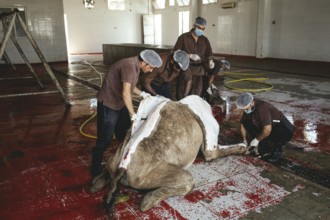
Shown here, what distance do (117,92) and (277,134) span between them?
241 centimetres

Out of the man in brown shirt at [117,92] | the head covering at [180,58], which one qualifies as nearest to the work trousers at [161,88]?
the head covering at [180,58]

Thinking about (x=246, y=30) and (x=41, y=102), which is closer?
(x=41, y=102)

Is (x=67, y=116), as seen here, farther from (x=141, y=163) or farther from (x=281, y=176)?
(x=281, y=176)

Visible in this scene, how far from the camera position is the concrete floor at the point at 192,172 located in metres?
2.93

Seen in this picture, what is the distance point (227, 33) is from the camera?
17812 millimetres

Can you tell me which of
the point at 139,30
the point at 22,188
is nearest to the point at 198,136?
the point at 22,188

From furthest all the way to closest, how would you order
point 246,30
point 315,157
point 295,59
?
point 246,30 → point 295,59 → point 315,157

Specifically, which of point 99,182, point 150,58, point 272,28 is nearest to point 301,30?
point 272,28

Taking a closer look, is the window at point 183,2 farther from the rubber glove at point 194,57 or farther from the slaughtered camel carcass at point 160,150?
the slaughtered camel carcass at point 160,150

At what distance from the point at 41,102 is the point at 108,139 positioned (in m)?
5.09

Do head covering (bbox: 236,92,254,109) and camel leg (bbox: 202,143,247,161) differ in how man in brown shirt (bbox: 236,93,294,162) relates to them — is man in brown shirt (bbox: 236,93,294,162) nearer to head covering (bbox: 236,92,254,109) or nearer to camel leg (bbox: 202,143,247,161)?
head covering (bbox: 236,92,254,109)

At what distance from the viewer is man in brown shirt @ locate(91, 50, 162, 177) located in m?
3.25

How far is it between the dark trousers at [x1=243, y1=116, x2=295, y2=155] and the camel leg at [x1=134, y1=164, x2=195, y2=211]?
1681 millimetres

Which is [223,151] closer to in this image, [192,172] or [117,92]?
[192,172]
